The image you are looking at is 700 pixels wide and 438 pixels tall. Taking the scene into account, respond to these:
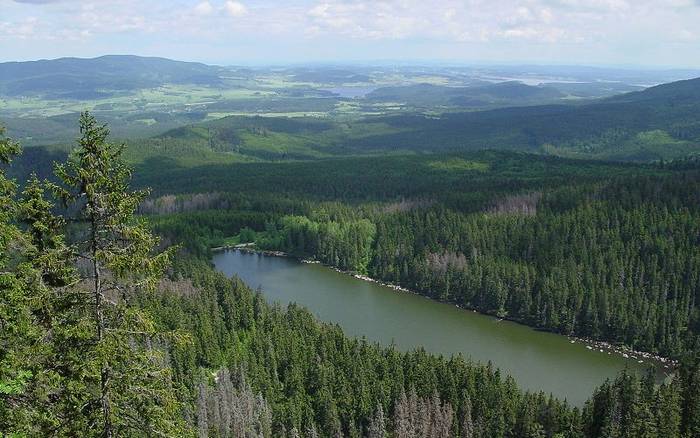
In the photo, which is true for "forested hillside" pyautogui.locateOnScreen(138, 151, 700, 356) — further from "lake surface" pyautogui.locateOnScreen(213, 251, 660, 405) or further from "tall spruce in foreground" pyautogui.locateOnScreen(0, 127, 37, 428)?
"tall spruce in foreground" pyautogui.locateOnScreen(0, 127, 37, 428)

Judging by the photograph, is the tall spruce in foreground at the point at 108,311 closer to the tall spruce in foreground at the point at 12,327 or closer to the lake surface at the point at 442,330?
the tall spruce in foreground at the point at 12,327

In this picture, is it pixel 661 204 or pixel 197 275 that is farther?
pixel 661 204

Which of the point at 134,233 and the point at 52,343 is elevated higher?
the point at 134,233

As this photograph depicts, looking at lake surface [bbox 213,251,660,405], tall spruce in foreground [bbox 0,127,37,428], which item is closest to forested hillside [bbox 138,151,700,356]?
lake surface [bbox 213,251,660,405]

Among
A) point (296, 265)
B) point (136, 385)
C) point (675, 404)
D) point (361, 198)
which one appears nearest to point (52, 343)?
point (136, 385)

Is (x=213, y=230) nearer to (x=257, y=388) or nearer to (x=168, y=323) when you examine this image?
(x=168, y=323)

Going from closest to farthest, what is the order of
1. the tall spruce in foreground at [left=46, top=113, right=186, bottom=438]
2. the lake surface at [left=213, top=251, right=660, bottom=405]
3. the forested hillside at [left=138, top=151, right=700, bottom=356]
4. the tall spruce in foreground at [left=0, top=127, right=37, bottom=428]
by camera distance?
the tall spruce in foreground at [left=46, top=113, right=186, bottom=438] → the tall spruce in foreground at [left=0, top=127, right=37, bottom=428] → the lake surface at [left=213, top=251, right=660, bottom=405] → the forested hillside at [left=138, top=151, right=700, bottom=356]

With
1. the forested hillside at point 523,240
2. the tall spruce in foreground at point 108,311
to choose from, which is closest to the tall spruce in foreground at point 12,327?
the tall spruce in foreground at point 108,311
